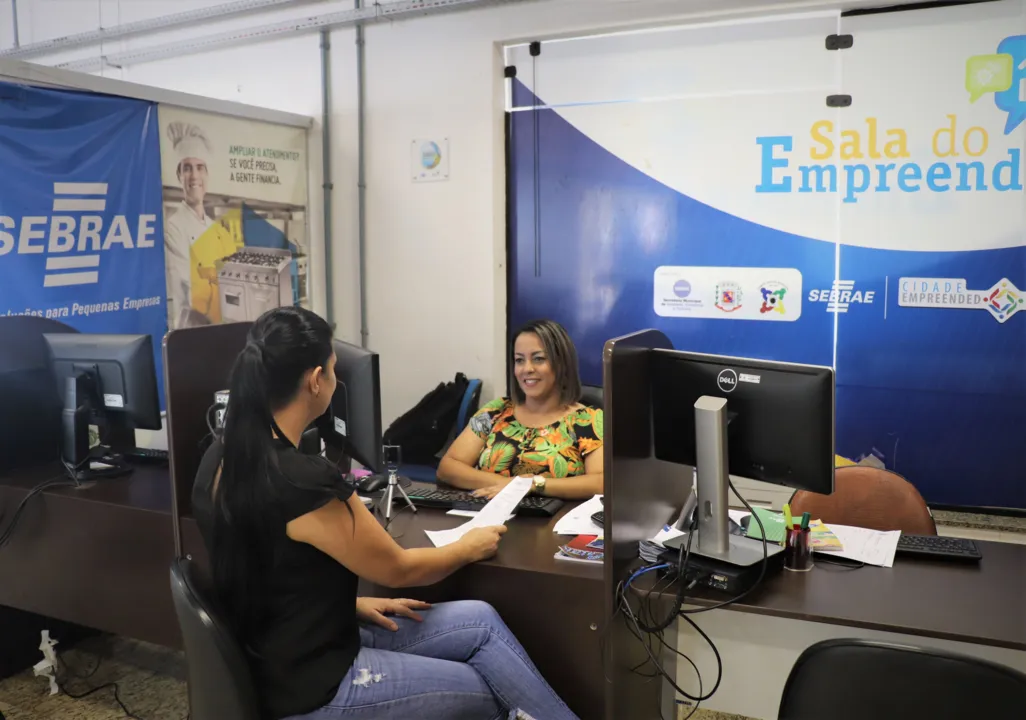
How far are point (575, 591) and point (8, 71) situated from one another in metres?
2.75

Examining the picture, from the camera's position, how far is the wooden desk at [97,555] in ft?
7.99

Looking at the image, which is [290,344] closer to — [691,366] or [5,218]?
[691,366]

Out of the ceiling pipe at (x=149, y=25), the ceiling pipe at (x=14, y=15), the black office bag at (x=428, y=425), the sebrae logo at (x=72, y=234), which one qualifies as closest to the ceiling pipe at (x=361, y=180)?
the ceiling pipe at (x=149, y=25)

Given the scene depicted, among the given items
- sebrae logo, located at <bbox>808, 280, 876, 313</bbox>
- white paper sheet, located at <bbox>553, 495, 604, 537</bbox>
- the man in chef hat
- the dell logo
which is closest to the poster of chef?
the man in chef hat

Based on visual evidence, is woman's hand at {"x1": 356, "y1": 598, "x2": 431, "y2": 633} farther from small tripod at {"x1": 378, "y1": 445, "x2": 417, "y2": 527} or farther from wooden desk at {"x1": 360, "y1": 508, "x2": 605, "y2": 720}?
small tripod at {"x1": 378, "y1": 445, "x2": 417, "y2": 527}

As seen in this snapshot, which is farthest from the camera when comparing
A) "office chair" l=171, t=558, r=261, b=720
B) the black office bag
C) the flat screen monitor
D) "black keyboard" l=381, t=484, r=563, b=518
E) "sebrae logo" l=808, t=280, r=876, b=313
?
the black office bag

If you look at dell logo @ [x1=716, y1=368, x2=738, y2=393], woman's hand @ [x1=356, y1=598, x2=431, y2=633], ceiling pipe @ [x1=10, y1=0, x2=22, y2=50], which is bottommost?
woman's hand @ [x1=356, y1=598, x2=431, y2=633]

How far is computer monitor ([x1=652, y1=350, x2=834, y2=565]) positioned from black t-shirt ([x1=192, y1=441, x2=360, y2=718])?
2.65 feet

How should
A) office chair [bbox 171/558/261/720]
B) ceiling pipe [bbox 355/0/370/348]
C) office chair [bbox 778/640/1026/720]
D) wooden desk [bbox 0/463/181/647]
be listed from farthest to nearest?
ceiling pipe [bbox 355/0/370/348] → wooden desk [bbox 0/463/181/647] → office chair [bbox 171/558/261/720] → office chair [bbox 778/640/1026/720]

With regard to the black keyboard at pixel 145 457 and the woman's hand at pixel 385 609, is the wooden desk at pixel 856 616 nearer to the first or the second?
the woman's hand at pixel 385 609

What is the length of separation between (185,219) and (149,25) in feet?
5.39

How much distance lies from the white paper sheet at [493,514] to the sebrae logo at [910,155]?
6.35 ft

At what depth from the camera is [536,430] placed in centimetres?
281

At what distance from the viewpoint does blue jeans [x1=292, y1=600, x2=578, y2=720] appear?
174cm
